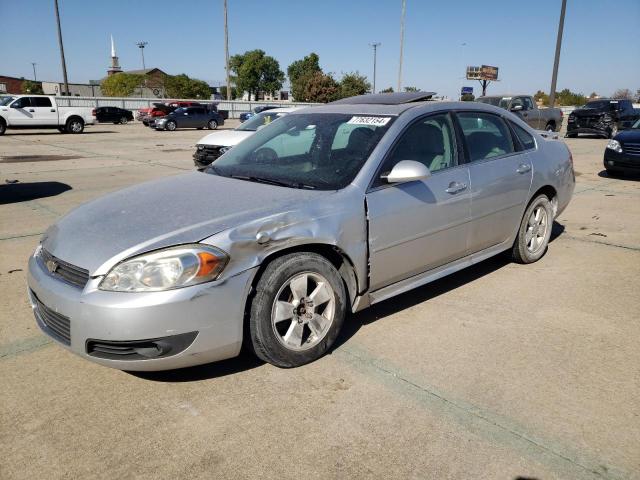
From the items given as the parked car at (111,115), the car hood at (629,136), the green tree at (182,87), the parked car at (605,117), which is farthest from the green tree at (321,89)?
the car hood at (629,136)

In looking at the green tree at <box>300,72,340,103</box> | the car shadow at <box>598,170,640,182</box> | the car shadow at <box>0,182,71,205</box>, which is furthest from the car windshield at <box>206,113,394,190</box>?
the green tree at <box>300,72,340,103</box>

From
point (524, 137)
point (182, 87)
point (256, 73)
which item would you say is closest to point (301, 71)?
point (256, 73)

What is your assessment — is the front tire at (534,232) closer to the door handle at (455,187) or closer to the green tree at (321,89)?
the door handle at (455,187)

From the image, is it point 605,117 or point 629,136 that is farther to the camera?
point 605,117

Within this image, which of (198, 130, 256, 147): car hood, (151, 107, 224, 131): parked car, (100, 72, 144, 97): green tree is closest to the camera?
(198, 130, 256, 147): car hood

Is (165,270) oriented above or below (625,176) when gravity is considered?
above

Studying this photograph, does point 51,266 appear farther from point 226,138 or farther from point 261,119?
point 261,119

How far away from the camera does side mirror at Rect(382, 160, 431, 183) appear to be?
10.7ft

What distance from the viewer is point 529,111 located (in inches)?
Answer: 762

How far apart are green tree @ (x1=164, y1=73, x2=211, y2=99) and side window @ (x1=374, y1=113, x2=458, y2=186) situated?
253 feet

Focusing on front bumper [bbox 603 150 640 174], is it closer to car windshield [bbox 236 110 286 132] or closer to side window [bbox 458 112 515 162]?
car windshield [bbox 236 110 286 132]

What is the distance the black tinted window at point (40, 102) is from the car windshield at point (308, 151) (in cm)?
2265

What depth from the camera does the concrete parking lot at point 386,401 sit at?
2289 mm

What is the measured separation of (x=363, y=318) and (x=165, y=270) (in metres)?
1.66
